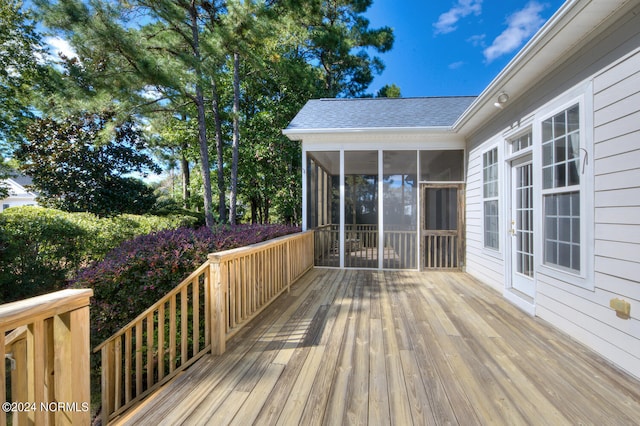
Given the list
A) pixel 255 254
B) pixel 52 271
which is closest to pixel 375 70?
pixel 255 254

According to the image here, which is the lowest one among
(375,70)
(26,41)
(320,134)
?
(320,134)

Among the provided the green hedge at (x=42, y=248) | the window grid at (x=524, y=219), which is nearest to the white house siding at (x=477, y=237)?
the window grid at (x=524, y=219)

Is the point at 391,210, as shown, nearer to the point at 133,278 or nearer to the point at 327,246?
the point at 327,246

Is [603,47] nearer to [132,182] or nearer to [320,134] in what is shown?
[320,134]

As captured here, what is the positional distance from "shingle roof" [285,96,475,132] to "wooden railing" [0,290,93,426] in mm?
4593

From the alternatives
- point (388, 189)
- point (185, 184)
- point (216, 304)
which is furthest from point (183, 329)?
point (185, 184)

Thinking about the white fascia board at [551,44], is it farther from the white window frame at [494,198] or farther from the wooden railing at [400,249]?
the wooden railing at [400,249]

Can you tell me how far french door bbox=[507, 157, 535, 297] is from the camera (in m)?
3.32

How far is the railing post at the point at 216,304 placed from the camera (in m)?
2.24

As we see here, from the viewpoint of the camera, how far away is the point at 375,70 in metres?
13.0

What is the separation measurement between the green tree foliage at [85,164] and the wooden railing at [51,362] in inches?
277

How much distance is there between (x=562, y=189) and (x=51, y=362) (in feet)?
13.1

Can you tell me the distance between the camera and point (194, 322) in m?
2.29

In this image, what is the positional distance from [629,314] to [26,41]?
1200 cm
